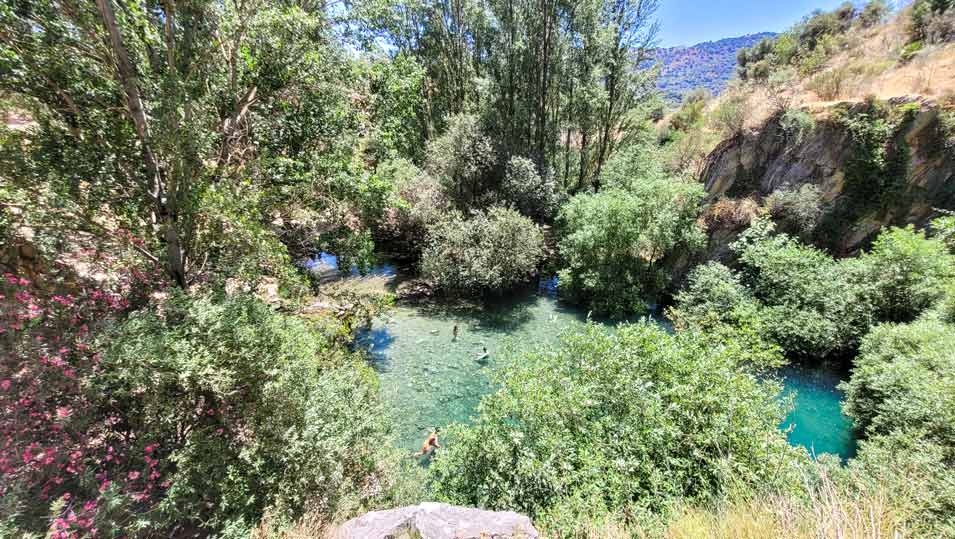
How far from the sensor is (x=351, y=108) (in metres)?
9.44

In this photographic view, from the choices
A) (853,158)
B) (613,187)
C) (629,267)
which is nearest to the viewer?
(853,158)

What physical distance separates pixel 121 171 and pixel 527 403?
833 centimetres

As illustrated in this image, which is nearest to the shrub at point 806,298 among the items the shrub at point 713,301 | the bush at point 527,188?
the shrub at point 713,301

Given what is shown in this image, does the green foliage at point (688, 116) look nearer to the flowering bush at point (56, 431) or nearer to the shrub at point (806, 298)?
the shrub at point (806, 298)

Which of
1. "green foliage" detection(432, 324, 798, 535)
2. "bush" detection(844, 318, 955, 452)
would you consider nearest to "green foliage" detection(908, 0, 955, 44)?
"bush" detection(844, 318, 955, 452)

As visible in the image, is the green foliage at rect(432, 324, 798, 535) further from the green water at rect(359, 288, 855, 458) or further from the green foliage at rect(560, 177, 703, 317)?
the green foliage at rect(560, 177, 703, 317)

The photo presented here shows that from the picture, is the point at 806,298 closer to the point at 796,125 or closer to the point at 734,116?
the point at 796,125

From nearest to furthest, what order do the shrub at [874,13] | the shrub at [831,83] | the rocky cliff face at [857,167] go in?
the rocky cliff face at [857,167] < the shrub at [831,83] < the shrub at [874,13]

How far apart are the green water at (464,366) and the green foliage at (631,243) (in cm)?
163

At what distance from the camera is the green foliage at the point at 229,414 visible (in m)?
4.45

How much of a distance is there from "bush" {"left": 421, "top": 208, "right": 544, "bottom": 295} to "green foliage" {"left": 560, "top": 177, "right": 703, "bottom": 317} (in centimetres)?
228

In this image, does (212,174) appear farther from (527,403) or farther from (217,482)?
(527,403)

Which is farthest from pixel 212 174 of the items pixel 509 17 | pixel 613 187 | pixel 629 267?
pixel 509 17

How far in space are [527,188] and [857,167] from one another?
13.0 metres
